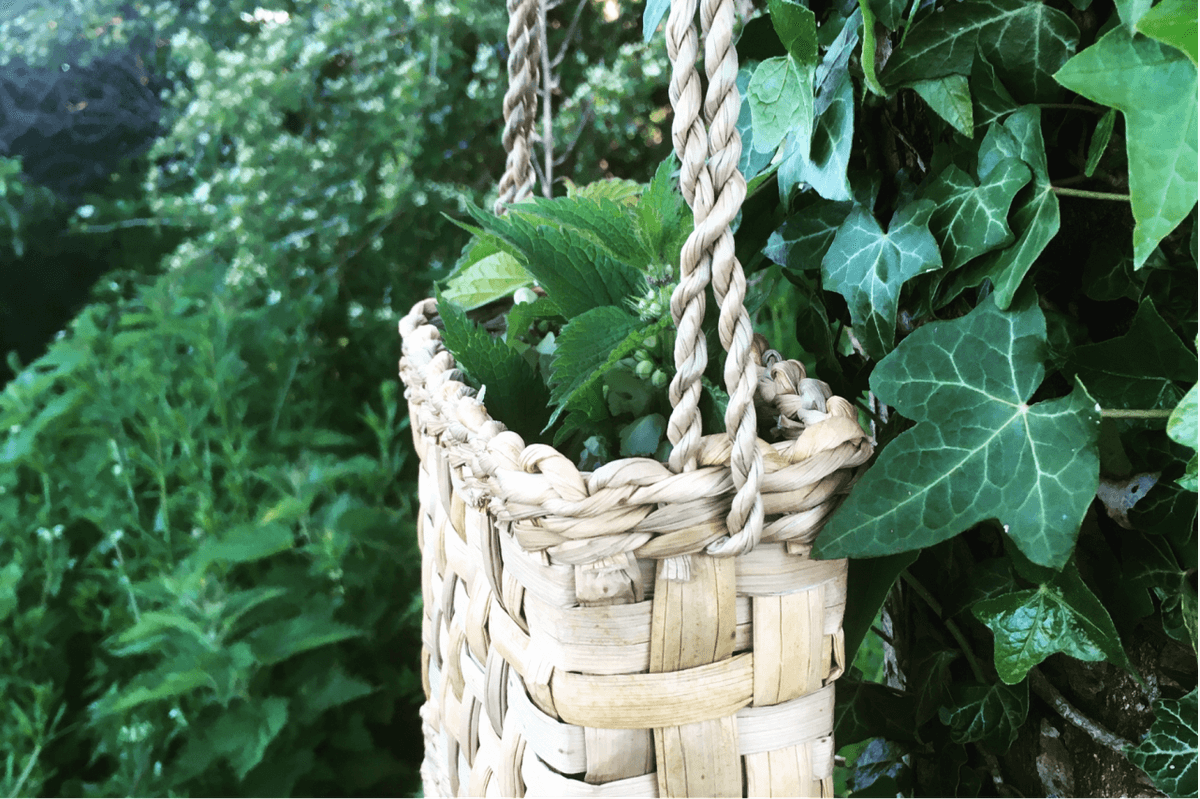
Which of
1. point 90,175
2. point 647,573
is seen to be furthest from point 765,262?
point 90,175

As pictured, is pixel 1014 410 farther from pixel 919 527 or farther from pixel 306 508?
pixel 306 508

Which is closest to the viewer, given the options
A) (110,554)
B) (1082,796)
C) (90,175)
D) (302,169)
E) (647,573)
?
(647,573)

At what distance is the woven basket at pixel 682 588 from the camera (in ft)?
1.19

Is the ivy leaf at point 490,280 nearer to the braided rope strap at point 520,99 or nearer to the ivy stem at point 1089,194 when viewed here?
the braided rope strap at point 520,99

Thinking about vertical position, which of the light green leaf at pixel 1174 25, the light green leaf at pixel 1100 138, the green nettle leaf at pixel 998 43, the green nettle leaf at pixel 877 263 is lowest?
the green nettle leaf at pixel 877 263

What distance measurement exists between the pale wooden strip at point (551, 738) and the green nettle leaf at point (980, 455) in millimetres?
154

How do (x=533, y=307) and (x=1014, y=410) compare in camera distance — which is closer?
(x=1014, y=410)

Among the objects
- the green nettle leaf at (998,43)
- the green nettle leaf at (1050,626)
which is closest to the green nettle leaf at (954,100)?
the green nettle leaf at (998,43)

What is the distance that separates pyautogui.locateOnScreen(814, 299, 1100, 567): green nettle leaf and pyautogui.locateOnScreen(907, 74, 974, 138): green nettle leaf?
10cm

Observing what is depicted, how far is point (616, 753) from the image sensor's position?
403mm

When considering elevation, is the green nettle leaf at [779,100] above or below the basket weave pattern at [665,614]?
above

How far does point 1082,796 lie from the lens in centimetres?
52

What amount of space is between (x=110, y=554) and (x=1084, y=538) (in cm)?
145

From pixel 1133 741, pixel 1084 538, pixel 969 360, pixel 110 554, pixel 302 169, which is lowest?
pixel 110 554
